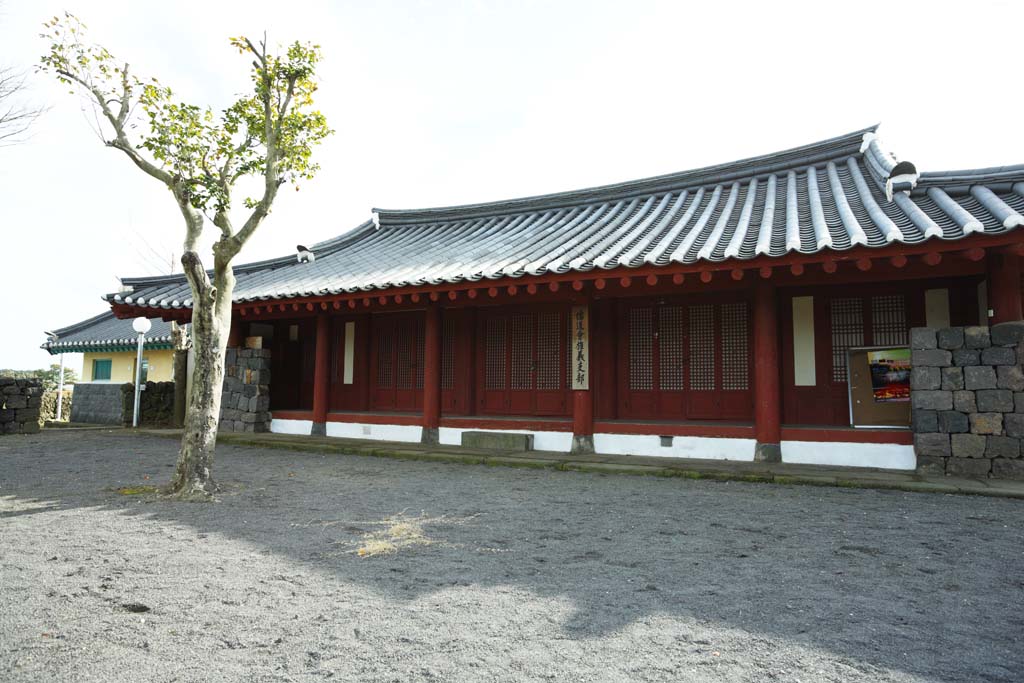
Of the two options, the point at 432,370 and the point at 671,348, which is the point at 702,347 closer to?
A: the point at 671,348

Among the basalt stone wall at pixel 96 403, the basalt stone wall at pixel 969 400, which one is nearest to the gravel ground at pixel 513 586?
the basalt stone wall at pixel 969 400

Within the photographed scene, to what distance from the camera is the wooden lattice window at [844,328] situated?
8469 mm

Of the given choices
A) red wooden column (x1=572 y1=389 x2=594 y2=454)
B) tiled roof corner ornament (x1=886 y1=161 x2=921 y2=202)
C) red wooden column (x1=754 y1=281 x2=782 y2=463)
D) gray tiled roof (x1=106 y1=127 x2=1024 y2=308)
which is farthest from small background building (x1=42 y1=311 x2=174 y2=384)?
tiled roof corner ornament (x1=886 y1=161 x2=921 y2=202)

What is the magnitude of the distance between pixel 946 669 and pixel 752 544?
1830mm

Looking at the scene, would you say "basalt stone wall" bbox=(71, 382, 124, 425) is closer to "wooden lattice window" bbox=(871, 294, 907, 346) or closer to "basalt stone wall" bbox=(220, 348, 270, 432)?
"basalt stone wall" bbox=(220, 348, 270, 432)

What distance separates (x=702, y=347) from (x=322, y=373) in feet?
21.3

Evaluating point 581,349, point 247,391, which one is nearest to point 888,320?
point 581,349

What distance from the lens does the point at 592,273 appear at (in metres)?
7.80

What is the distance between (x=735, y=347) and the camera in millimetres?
9117

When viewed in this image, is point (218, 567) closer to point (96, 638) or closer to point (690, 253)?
point (96, 638)

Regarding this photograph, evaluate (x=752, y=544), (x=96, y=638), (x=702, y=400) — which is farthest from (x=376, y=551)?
(x=702, y=400)

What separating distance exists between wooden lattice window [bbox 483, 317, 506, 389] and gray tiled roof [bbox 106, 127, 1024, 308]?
1293 mm

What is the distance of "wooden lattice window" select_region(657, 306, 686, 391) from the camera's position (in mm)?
9406

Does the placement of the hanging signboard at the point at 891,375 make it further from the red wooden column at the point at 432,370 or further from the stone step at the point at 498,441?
the red wooden column at the point at 432,370
